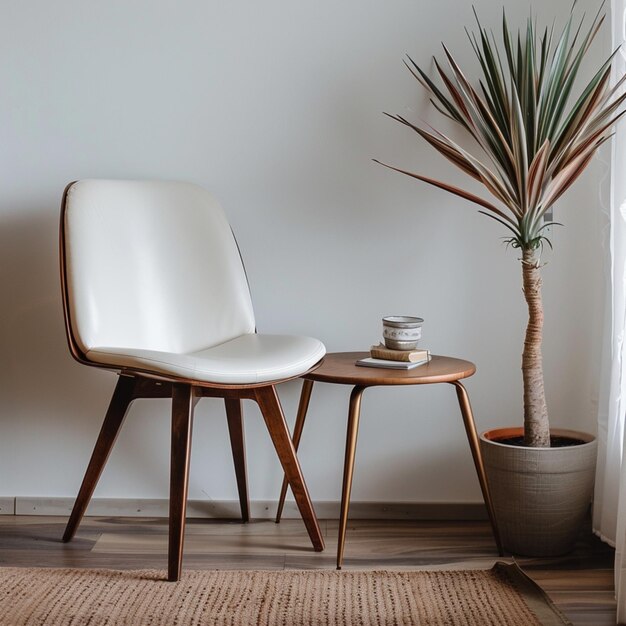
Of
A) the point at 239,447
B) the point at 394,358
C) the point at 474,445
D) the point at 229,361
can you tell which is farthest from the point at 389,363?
the point at 239,447

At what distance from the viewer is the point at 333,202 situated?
93.4 inches

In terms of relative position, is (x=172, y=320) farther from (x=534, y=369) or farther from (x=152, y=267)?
(x=534, y=369)

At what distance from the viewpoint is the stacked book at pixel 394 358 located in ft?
6.72

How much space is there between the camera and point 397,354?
2086 mm

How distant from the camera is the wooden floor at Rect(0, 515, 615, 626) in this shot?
1973mm

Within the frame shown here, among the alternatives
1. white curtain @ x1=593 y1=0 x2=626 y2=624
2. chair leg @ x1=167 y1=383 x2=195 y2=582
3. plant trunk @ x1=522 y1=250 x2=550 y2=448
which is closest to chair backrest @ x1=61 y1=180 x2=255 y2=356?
chair leg @ x1=167 y1=383 x2=195 y2=582

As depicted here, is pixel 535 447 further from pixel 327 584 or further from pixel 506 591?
pixel 327 584

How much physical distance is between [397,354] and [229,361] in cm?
44

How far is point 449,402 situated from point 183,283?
817mm

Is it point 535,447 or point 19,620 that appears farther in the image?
point 535,447

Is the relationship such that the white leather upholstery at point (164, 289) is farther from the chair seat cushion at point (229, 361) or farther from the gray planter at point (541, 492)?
the gray planter at point (541, 492)

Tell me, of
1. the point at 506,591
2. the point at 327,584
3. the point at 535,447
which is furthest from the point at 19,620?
the point at 535,447

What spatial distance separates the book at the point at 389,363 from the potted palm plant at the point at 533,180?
273 mm

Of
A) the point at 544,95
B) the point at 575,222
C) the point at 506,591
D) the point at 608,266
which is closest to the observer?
the point at 506,591
